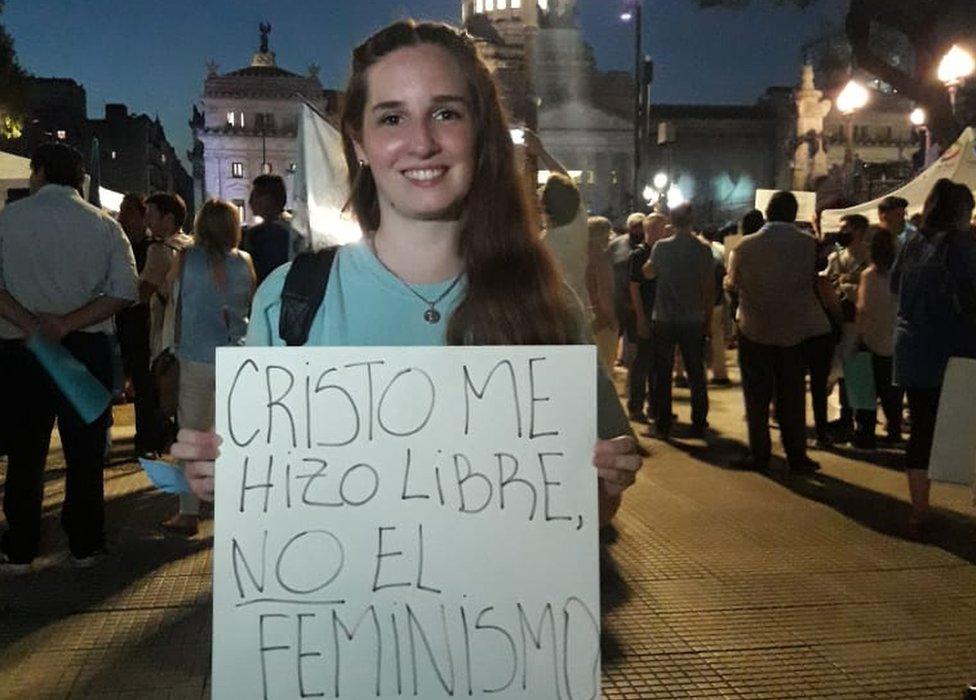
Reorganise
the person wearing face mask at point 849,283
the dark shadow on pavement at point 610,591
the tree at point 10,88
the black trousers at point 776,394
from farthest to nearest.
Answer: the tree at point 10,88 → the person wearing face mask at point 849,283 → the black trousers at point 776,394 → the dark shadow on pavement at point 610,591

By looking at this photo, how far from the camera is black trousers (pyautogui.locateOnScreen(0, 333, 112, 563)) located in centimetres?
502

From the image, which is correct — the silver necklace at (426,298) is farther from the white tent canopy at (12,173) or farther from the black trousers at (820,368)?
the white tent canopy at (12,173)

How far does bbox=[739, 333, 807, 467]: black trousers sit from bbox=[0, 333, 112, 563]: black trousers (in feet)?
14.8

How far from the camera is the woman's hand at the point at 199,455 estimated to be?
6.28 feet

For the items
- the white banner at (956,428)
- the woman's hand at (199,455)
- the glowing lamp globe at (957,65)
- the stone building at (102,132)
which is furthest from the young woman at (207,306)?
the stone building at (102,132)

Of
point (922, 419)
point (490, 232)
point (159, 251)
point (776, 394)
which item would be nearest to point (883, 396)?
point (776, 394)

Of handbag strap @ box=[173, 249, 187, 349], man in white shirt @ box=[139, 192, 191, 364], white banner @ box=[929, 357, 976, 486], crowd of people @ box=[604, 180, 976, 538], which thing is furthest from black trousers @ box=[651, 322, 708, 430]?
handbag strap @ box=[173, 249, 187, 349]

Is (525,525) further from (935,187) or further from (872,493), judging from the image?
(872,493)

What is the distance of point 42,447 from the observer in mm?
5117

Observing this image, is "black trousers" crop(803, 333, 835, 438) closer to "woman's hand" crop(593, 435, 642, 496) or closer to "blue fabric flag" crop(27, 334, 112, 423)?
"blue fabric flag" crop(27, 334, 112, 423)

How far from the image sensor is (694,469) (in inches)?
306

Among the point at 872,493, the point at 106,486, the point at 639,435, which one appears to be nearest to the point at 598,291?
the point at 639,435

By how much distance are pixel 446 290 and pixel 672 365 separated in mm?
7143

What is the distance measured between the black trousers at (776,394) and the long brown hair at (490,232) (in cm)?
575
